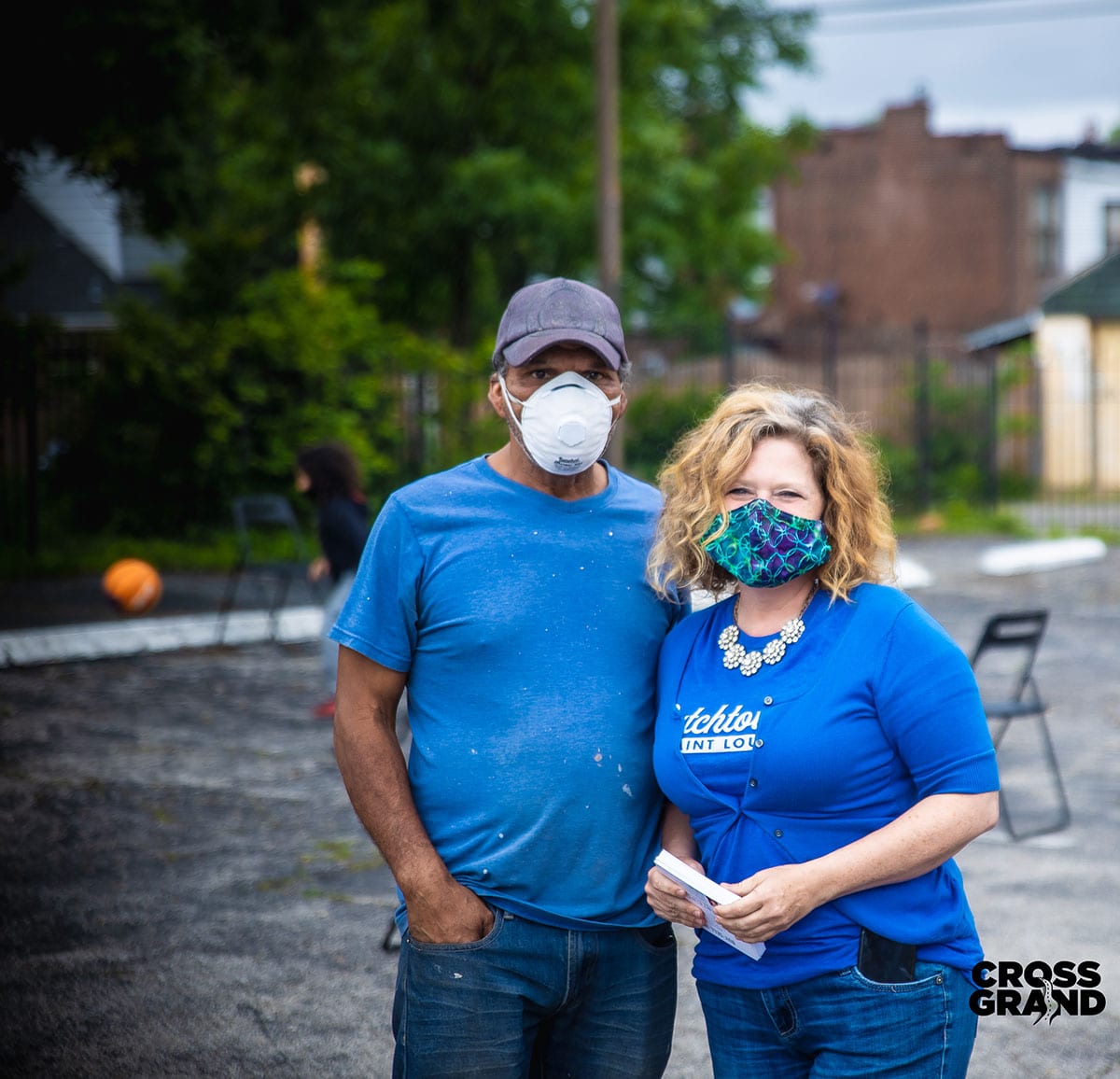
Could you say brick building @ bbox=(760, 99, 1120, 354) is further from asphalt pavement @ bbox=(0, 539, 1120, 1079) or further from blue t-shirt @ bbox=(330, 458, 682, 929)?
blue t-shirt @ bbox=(330, 458, 682, 929)

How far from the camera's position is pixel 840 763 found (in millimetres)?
2188

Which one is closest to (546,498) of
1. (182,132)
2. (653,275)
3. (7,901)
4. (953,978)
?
(953,978)

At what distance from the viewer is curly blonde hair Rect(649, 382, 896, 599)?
240 cm

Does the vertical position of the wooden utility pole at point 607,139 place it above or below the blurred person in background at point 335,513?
above

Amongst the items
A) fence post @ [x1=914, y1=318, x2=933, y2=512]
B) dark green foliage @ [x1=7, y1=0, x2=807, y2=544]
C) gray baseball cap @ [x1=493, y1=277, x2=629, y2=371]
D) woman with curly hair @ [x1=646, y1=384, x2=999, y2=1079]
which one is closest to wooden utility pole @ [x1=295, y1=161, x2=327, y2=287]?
dark green foliage @ [x1=7, y1=0, x2=807, y2=544]

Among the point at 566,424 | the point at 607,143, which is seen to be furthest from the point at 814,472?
the point at 607,143

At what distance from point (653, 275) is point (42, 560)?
1442 cm

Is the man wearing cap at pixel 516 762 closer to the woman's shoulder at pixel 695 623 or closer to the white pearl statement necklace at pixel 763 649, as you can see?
the woman's shoulder at pixel 695 623

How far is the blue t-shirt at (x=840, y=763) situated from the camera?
7.15ft

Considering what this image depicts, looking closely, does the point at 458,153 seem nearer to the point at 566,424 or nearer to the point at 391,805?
the point at 566,424

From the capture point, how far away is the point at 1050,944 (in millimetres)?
4836

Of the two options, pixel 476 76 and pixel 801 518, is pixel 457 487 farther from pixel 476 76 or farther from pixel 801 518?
pixel 476 76

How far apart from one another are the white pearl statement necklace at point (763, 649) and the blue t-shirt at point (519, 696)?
19 cm

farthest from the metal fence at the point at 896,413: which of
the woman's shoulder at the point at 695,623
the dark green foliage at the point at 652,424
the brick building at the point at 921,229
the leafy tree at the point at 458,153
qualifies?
the woman's shoulder at the point at 695,623
